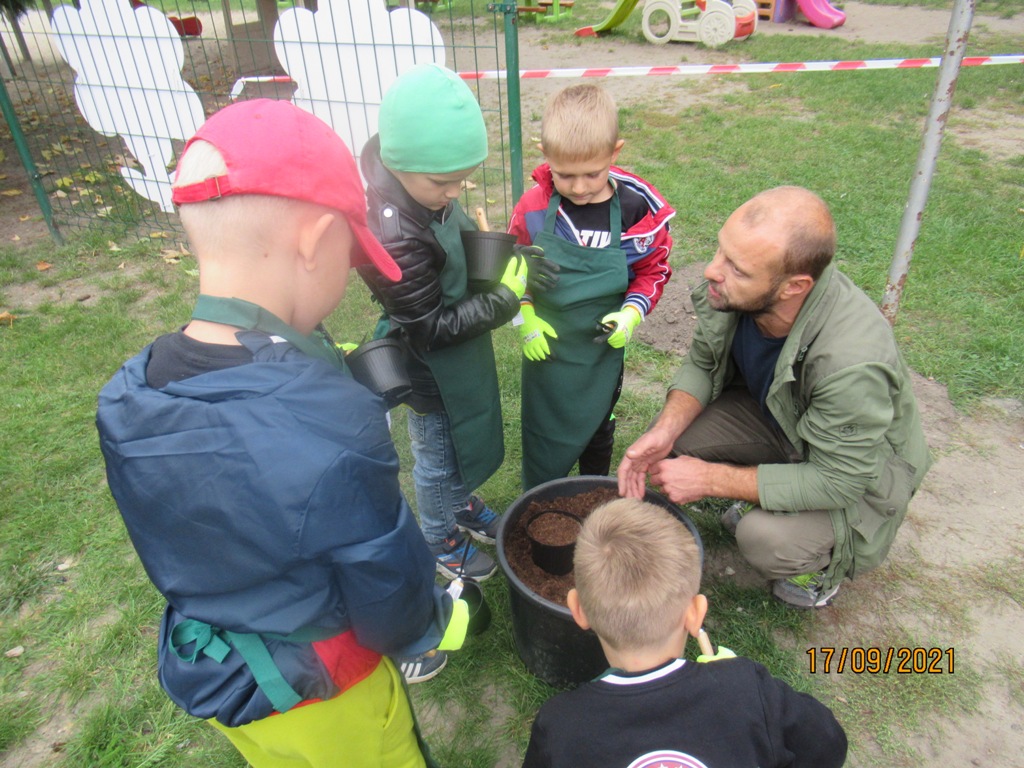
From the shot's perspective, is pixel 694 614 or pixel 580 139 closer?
pixel 694 614

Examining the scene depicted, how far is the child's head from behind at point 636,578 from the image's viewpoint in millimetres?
1319

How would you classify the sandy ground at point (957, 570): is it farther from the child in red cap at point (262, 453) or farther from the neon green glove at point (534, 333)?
the child in red cap at point (262, 453)

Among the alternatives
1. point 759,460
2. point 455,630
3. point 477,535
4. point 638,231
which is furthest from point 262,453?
point 759,460

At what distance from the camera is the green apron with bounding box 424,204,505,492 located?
84.4 inches

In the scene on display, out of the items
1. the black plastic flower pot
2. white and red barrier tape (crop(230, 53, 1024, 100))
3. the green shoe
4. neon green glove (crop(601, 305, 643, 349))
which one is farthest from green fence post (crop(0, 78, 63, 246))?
the green shoe

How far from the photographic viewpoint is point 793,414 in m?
2.25

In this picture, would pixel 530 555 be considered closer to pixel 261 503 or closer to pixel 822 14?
pixel 261 503

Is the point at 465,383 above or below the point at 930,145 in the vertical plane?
below

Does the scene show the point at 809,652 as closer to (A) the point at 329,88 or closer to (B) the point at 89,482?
(B) the point at 89,482

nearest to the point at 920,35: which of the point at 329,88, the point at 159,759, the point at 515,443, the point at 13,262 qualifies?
the point at 329,88

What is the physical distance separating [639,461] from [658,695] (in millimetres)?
1174

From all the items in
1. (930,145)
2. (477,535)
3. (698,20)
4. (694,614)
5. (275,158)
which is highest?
(275,158)
